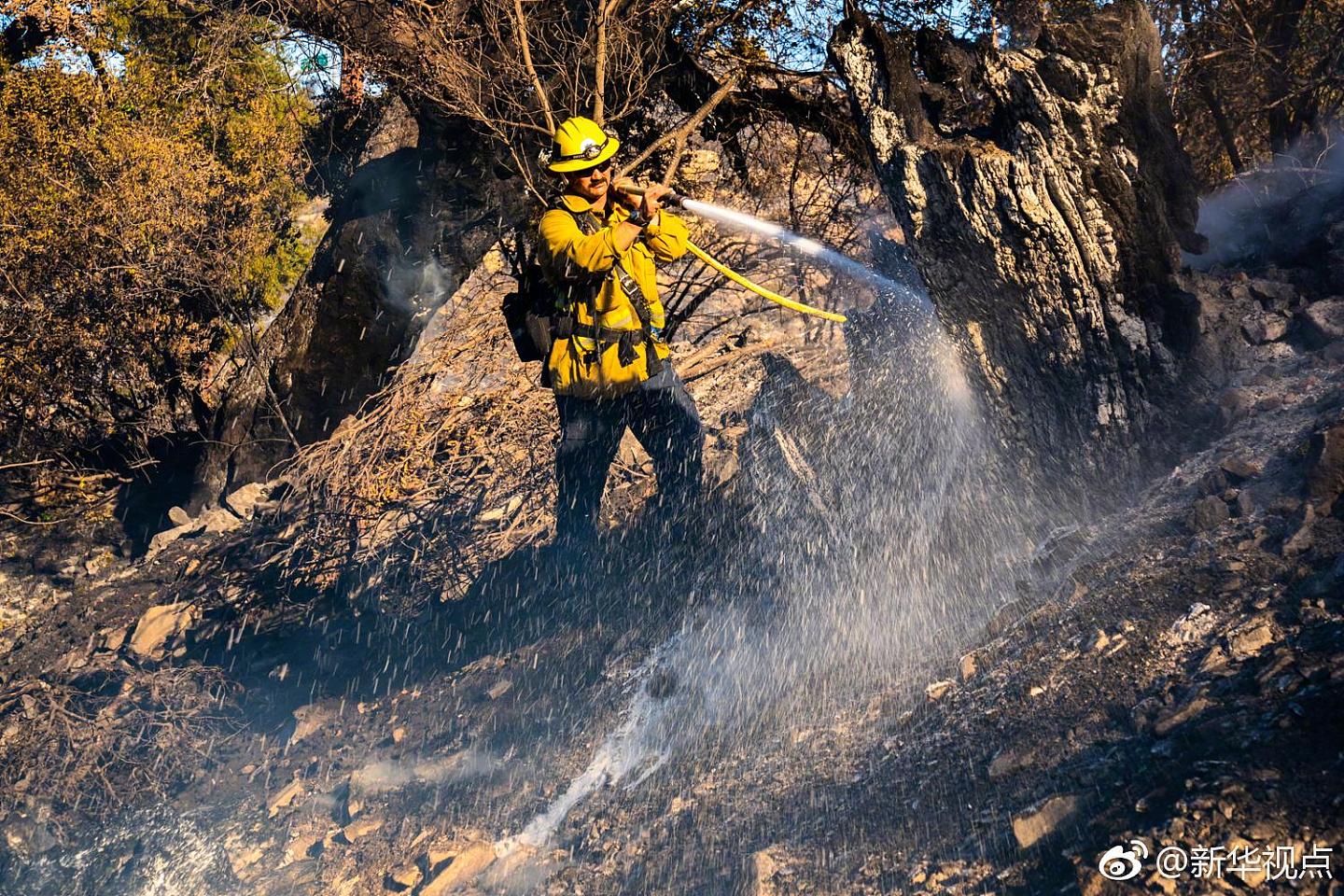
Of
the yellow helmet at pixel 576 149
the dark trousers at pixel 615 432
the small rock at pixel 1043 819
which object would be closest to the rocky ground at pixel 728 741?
the small rock at pixel 1043 819

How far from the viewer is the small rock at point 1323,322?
4680 mm

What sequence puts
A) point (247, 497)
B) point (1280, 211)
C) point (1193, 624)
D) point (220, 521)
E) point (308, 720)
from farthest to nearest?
1. point (247, 497)
2. point (220, 521)
3. point (308, 720)
4. point (1280, 211)
5. point (1193, 624)

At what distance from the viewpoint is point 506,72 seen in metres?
5.83

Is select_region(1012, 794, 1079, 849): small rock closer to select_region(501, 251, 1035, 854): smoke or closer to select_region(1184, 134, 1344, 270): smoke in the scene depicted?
select_region(501, 251, 1035, 854): smoke

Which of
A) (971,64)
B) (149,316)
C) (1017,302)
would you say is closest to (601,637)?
(1017,302)

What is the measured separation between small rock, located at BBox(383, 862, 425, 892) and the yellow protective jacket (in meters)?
2.24

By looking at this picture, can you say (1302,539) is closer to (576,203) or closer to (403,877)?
(576,203)

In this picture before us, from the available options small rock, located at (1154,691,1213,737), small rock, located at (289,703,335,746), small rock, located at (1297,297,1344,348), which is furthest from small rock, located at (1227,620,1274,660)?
small rock, located at (289,703,335,746)

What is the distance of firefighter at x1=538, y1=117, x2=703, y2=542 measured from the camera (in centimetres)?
433

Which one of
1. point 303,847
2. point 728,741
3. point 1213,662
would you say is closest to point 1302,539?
point 1213,662

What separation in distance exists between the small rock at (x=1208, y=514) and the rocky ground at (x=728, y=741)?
0.02m

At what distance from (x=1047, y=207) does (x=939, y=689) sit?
2184 millimetres

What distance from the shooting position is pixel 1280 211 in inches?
221

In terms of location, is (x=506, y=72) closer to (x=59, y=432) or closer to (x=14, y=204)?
(x=14, y=204)
